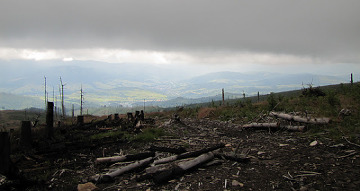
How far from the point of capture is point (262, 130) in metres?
13.1

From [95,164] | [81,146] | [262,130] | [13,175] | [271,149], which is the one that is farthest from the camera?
[262,130]

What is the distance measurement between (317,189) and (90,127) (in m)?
A: 16.3

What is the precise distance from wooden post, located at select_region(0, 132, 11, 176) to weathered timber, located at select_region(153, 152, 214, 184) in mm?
3688

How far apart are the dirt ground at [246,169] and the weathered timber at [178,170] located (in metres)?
0.12

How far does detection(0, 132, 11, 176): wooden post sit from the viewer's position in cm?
546

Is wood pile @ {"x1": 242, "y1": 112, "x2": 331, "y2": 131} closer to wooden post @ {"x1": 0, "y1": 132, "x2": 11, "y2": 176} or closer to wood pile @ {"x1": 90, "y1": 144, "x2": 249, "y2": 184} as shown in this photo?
wood pile @ {"x1": 90, "y1": 144, "x2": 249, "y2": 184}

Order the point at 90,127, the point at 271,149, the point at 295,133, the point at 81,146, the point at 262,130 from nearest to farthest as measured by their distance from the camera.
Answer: the point at 271,149, the point at 81,146, the point at 295,133, the point at 262,130, the point at 90,127

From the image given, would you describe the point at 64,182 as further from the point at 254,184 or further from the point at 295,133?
the point at 295,133

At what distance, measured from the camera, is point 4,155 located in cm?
562

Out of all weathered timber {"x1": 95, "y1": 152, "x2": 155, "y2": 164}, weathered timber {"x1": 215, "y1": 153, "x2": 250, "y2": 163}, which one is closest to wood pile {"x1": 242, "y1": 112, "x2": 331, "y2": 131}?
weathered timber {"x1": 215, "y1": 153, "x2": 250, "y2": 163}

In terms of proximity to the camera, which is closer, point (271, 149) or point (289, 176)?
point (289, 176)

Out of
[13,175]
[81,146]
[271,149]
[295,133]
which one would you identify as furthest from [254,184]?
[81,146]

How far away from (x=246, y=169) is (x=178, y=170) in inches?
80.6

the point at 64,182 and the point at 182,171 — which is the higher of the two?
the point at 182,171
